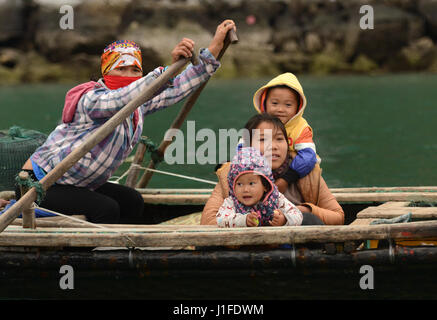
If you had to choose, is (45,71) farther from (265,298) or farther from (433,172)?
(265,298)

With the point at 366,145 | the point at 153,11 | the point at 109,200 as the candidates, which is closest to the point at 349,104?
the point at 366,145

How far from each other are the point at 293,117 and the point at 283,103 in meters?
0.12

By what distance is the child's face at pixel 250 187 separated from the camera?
4.39 meters

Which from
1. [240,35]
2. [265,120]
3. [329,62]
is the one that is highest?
[240,35]

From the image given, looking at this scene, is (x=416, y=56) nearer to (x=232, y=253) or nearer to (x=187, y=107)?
(x=187, y=107)

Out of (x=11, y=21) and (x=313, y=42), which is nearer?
(x=313, y=42)

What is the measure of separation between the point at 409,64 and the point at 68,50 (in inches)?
561

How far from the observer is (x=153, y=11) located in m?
30.9

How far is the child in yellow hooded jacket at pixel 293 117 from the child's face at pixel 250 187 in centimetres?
46

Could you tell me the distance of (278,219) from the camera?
458 cm

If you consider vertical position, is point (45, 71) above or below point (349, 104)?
above

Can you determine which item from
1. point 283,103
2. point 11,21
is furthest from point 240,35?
point 283,103

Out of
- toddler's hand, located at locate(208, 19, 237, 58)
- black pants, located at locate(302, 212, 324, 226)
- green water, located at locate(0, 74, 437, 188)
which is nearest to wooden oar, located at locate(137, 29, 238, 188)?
toddler's hand, located at locate(208, 19, 237, 58)

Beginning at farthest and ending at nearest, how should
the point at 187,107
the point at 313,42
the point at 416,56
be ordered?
the point at 313,42 → the point at 416,56 → the point at 187,107
